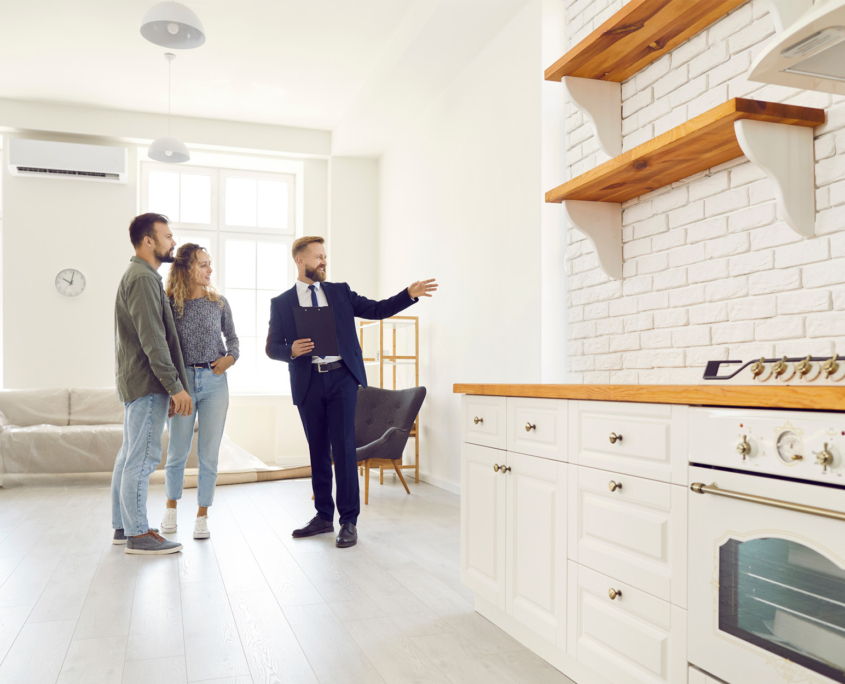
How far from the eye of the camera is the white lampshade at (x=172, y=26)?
3672 mm

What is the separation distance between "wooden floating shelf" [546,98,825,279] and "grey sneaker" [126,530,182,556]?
2197mm

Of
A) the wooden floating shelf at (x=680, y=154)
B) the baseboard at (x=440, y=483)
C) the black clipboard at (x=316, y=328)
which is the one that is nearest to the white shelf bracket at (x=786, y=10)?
the wooden floating shelf at (x=680, y=154)

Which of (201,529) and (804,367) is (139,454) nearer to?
(201,529)

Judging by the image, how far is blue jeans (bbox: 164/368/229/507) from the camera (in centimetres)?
323

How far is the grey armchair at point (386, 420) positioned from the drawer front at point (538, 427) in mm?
2515

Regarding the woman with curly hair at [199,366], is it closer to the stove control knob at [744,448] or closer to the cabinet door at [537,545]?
the cabinet door at [537,545]

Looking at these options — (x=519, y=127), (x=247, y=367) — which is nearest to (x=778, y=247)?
(x=519, y=127)

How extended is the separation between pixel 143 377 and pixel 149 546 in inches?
29.6

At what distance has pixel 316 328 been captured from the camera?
3170 millimetres

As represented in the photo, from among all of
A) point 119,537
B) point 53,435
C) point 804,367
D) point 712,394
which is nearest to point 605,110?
point 804,367

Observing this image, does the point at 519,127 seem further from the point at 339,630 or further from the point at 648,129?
the point at 339,630

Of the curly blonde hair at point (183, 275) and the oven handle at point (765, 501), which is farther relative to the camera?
the curly blonde hair at point (183, 275)

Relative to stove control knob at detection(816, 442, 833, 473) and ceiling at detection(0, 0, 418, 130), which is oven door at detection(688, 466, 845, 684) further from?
ceiling at detection(0, 0, 418, 130)

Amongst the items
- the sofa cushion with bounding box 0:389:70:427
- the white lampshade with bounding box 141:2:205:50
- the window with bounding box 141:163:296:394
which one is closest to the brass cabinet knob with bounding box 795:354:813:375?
the white lampshade with bounding box 141:2:205:50
